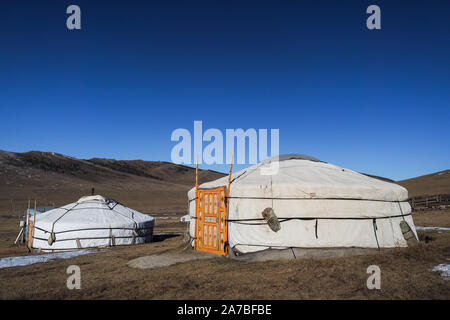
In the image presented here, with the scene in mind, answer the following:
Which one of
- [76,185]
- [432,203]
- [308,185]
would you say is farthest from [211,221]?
[76,185]

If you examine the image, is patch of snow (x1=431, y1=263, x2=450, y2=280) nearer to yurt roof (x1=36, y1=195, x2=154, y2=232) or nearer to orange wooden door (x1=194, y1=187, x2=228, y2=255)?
orange wooden door (x1=194, y1=187, x2=228, y2=255)

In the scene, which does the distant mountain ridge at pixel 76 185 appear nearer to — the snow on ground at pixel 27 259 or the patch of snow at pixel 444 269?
the snow on ground at pixel 27 259

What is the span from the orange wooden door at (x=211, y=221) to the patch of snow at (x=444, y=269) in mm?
3980

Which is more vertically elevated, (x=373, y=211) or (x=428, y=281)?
(x=373, y=211)

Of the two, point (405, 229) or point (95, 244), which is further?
point (95, 244)

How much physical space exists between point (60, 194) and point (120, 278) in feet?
128

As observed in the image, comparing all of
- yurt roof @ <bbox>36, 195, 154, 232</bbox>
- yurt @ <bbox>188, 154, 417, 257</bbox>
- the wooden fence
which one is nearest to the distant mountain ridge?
the wooden fence

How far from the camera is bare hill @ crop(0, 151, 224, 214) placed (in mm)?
35438

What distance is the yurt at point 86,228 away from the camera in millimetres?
9953

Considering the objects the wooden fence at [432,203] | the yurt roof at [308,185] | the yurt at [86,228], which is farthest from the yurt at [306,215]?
the wooden fence at [432,203]

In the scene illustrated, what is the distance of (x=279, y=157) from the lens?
9203 mm

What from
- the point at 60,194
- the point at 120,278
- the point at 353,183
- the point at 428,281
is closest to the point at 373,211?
the point at 353,183
